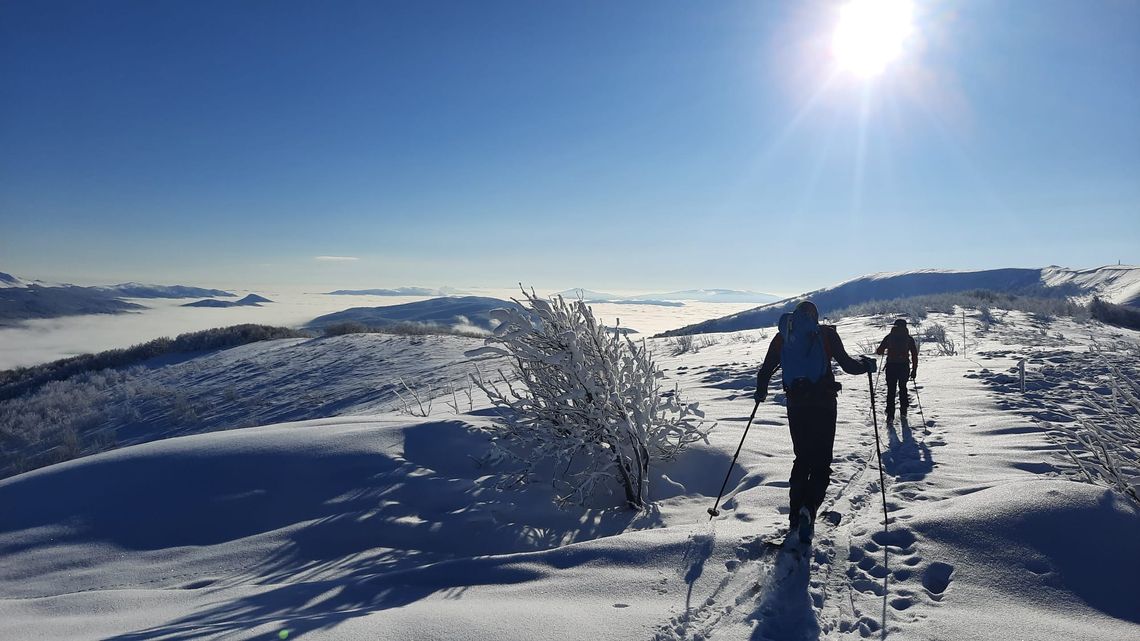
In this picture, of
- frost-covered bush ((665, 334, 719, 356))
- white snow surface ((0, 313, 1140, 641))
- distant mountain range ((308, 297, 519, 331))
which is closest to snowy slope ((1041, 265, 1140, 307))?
frost-covered bush ((665, 334, 719, 356))

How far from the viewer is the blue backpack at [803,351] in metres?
4.17

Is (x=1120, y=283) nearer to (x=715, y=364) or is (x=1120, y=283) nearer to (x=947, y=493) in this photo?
(x=715, y=364)

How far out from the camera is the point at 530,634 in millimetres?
2818

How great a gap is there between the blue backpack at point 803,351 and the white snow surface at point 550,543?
1.18m

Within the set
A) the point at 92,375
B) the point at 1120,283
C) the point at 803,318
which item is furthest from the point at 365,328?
the point at 1120,283

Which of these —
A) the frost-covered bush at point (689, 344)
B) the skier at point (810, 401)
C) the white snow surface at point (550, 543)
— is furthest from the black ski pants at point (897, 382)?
the frost-covered bush at point (689, 344)

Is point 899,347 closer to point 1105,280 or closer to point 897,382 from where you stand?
point 897,382

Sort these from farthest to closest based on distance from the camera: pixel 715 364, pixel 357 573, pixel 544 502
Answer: pixel 715 364 → pixel 544 502 → pixel 357 573

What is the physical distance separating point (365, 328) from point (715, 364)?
67.9 feet

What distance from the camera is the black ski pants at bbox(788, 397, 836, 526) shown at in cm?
410

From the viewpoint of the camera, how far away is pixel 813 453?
4.15 meters

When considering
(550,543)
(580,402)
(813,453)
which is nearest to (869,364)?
(813,453)

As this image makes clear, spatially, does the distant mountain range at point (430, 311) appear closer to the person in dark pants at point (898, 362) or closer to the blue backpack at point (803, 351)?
the person in dark pants at point (898, 362)

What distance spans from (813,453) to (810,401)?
384 mm
